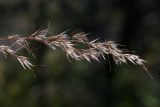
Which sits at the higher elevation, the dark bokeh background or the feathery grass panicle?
the feathery grass panicle

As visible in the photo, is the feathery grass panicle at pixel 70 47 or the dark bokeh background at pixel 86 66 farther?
→ the dark bokeh background at pixel 86 66

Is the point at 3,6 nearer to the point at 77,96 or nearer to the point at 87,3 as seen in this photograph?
the point at 87,3

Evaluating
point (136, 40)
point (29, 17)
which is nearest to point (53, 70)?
point (29, 17)

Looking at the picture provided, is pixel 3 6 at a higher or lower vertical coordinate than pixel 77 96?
higher

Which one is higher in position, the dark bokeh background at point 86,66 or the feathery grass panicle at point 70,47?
the feathery grass panicle at point 70,47

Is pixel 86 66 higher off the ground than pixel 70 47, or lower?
lower

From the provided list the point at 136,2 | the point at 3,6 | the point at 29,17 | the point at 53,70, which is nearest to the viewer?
the point at 53,70

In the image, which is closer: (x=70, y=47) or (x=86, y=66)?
(x=70, y=47)

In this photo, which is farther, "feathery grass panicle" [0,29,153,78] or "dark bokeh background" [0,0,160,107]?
"dark bokeh background" [0,0,160,107]
